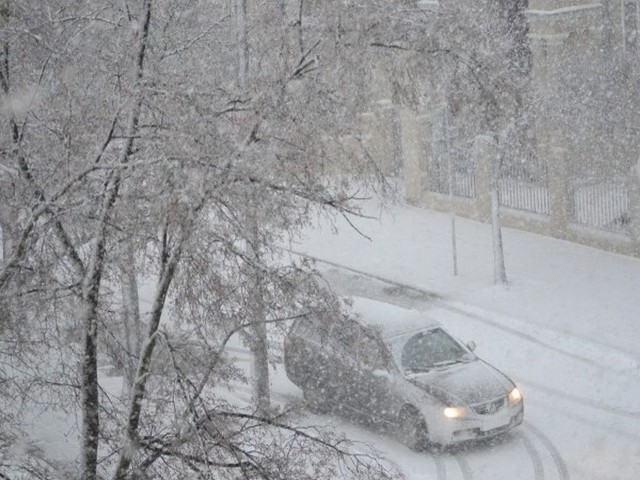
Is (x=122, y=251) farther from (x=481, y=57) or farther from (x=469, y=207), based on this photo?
(x=469, y=207)

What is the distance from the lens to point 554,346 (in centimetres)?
1476

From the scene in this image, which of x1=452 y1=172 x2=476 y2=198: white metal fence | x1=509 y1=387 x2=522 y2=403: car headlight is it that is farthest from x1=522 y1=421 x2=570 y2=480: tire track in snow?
x1=452 y1=172 x2=476 y2=198: white metal fence

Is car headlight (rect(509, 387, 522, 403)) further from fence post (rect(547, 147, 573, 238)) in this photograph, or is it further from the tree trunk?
fence post (rect(547, 147, 573, 238))

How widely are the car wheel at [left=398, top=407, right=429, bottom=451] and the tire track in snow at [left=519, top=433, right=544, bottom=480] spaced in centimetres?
117

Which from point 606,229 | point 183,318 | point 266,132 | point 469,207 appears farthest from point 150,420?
point 469,207

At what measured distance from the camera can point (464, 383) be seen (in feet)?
40.0

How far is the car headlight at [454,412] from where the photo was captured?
11.7 m

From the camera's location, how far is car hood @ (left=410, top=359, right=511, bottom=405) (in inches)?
470

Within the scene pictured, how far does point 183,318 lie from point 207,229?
2.01ft

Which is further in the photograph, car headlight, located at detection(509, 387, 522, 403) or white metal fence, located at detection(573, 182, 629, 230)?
white metal fence, located at detection(573, 182, 629, 230)

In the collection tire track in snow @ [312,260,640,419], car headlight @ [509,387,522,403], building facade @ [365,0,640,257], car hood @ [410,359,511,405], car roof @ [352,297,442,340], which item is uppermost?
A: building facade @ [365,0,640,257]

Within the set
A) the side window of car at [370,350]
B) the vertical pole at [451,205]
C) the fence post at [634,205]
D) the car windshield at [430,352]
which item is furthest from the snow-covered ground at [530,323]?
the side window of car at [370,350]

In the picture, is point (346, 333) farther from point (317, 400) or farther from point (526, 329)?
point (526, 329)

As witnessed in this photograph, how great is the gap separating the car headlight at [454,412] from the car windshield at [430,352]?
2.52ft
